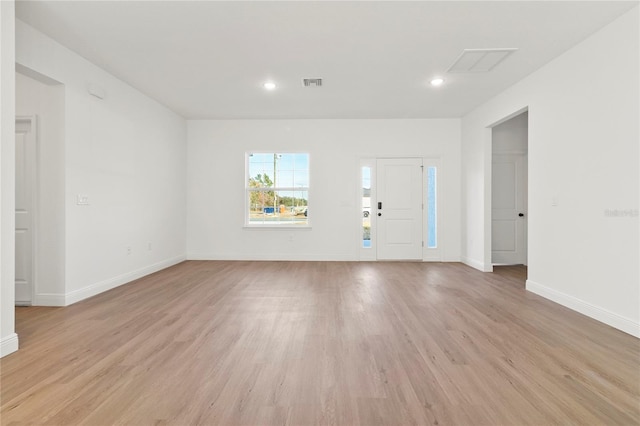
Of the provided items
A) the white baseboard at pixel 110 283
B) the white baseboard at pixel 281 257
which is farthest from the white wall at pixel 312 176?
the white baseboard at pixel 110 283

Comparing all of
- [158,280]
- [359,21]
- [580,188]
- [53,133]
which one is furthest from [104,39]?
[580,188]

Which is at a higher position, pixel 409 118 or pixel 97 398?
pixel 409 118

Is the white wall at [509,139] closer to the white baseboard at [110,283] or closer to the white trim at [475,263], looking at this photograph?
the white trim at [475,263]

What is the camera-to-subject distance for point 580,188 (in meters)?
3.29

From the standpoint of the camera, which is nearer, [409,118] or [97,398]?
[97,398]

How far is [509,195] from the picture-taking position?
6176mm

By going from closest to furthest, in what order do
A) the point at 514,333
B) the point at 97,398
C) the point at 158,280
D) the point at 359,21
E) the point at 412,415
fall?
the point at 412,415 → the point at 97,398 → the point at 514,333 → the point at 359,21 → the point at 158,280

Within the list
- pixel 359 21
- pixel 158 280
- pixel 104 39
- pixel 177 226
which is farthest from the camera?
pixel 177 226

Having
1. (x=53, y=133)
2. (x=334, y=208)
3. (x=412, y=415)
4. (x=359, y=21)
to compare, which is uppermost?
(x=359, y=21)

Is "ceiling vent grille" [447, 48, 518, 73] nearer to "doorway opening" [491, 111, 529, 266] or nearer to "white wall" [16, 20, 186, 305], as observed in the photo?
"doorway opening" [491, 111, 529, 266]

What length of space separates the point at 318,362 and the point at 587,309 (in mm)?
2898

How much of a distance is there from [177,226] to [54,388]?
446 centimetres

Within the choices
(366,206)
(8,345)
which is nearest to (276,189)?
(366,206)

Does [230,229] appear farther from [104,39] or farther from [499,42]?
[499,42]
